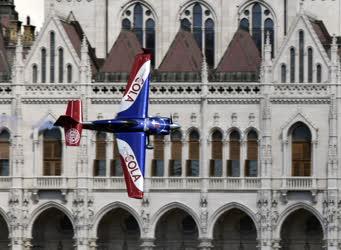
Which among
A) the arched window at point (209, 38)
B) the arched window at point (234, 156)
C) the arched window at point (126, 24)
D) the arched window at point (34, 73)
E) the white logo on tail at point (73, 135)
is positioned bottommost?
the white logo on tail at point (73, 135)

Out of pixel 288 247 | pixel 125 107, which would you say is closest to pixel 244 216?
pixel 288 247

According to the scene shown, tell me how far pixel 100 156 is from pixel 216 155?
6.48m

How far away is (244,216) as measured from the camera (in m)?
163

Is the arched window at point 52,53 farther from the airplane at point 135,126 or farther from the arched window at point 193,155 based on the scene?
the airplane at point 135,126

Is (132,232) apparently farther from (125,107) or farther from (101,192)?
(125,107)

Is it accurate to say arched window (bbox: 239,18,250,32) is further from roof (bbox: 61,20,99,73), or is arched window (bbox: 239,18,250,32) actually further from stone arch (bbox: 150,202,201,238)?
stone arch (bbox: 150,202,201,238)

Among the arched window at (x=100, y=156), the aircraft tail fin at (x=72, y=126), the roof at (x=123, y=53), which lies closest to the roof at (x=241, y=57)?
the roof at (x=123, y=53)

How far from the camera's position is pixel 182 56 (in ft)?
541

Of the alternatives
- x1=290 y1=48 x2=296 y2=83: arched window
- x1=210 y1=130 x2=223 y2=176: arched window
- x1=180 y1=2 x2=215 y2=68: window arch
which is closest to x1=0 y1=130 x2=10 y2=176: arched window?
x1=210 y1=130 x2=223 y2=176: arched window

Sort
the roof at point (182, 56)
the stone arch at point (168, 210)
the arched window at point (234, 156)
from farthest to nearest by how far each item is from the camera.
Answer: the roof at point (182, 56) → the arched window at point (234, 156) → the stone arch at point (168, 210)

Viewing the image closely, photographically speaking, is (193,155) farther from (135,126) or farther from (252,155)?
(135,126)

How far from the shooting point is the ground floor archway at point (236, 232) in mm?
163000

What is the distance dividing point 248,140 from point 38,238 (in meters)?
12.9

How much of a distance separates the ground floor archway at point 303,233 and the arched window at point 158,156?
7.62m
